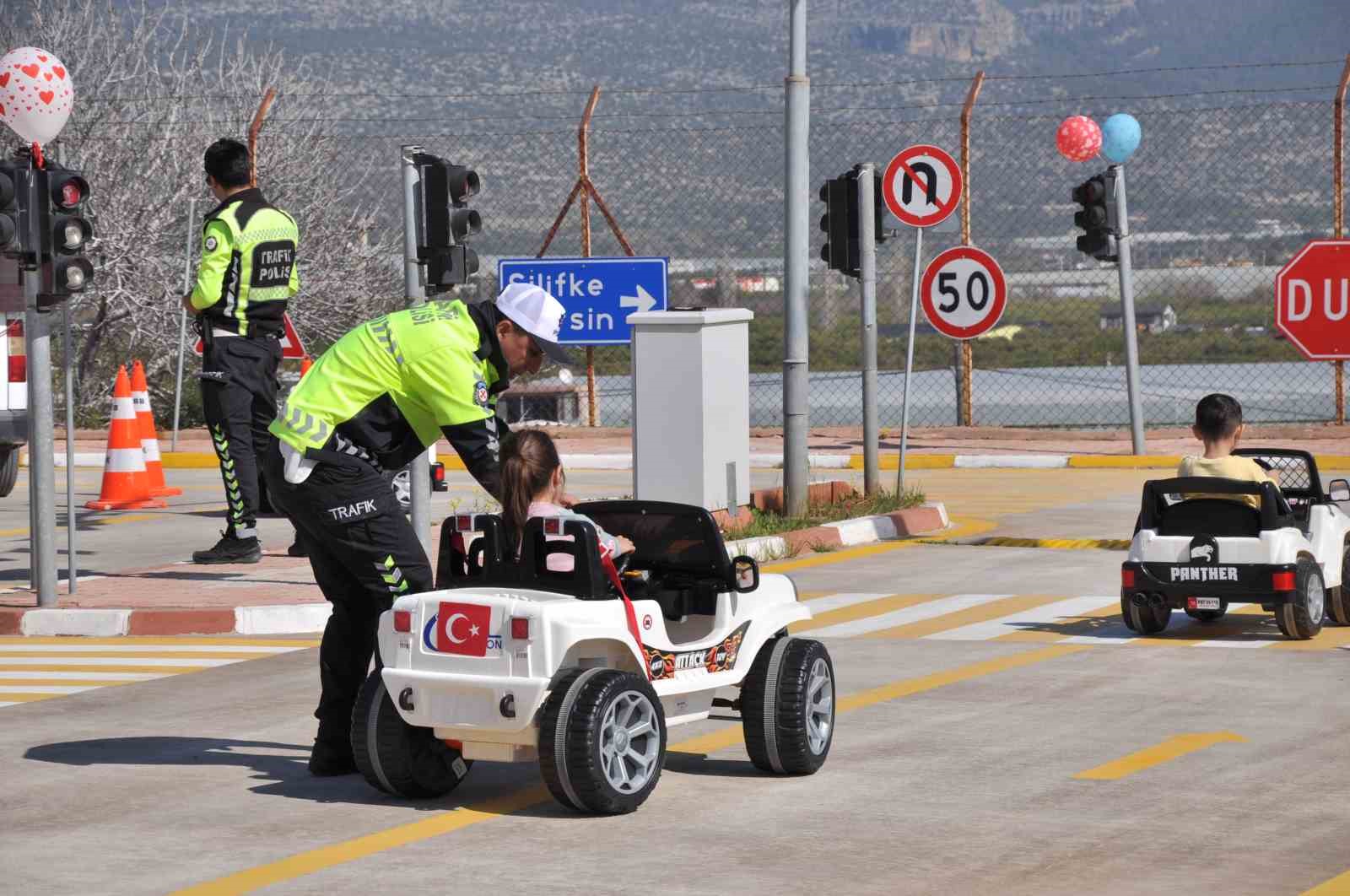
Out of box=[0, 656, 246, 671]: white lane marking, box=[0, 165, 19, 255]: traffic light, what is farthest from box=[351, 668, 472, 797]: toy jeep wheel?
box=[0, 165, 19, 255]: traffic light

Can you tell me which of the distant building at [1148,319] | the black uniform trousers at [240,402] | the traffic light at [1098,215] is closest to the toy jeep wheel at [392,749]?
the black uniform trousers at [240,402]

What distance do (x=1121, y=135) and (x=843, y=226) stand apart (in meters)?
6.85

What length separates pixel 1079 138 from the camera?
24.7m

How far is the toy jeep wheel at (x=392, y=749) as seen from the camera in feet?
26.1

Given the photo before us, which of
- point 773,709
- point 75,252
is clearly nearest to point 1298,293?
point 75,252

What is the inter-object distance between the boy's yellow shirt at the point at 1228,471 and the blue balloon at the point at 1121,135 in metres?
12.2

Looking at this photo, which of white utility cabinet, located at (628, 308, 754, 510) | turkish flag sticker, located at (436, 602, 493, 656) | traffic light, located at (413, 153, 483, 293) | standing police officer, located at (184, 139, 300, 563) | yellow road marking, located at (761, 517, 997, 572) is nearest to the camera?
turkish flag sticker, located at (436, 602, 493, 656)

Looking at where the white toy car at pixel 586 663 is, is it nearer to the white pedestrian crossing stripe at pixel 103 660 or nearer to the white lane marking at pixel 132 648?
the white pedestrian crossing stripe at pixel 103 660

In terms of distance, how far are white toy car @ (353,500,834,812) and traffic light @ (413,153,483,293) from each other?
4619 millimetres

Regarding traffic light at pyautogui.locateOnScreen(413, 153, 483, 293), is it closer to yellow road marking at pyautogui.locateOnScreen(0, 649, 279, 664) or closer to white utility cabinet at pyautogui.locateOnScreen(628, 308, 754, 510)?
yellow road marking at pyautogui.locateOnScreen(0, 649, 279, 664)

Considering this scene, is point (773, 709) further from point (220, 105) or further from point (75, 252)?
point (220, 105)

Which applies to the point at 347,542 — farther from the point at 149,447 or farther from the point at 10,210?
the point at 149,447

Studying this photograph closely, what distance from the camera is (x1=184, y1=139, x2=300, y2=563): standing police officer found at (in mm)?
13938

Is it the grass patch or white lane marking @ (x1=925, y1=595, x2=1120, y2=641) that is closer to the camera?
white lane marking @ (x1=925, y1=595, x2=1120, y2=641)
